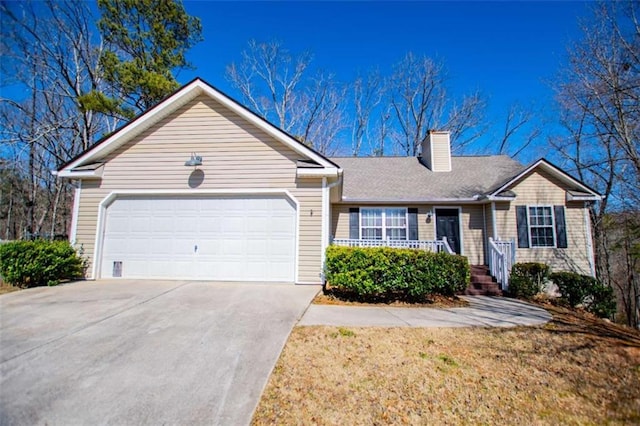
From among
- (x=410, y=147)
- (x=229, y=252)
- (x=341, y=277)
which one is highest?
(x=410, y=147)

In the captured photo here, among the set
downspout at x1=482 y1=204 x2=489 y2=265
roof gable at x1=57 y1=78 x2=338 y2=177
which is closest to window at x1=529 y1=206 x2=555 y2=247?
downspout at x1=482 y1=204 x2=489 y2=265

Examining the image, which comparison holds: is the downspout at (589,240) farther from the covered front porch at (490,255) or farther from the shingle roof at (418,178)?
the covered front porch at (490,255)

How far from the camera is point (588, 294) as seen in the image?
8.24 m

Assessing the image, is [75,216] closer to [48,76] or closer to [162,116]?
[162,116]

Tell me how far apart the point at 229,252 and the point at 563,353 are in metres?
7.12

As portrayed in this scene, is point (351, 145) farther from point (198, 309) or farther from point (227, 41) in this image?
point (198, 309)

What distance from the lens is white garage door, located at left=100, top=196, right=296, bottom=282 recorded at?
7.54m

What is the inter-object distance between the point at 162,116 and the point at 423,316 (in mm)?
8766

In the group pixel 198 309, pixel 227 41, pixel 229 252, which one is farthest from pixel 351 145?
pixel 198 309

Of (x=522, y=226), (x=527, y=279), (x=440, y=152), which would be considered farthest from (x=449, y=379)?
(x=440, y=152)

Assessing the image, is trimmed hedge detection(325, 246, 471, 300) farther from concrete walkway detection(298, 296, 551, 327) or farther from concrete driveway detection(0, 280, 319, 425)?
concrete driveway detection(0, 280, 319, 425)

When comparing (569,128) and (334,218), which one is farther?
(569,128)

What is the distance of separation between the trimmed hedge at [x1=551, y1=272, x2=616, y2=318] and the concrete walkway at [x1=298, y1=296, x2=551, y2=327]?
2810mm

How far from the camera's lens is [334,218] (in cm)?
1140
